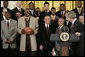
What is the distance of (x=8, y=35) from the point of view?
19.7 ft

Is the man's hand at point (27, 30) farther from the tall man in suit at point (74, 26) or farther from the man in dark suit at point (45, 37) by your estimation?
the tall man in suit at point (74, 26)

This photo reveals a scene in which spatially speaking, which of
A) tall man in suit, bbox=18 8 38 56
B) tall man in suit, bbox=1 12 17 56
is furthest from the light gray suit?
tall man in suit, bbox=18 8 38 56

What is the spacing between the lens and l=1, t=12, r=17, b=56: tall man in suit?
6.00 m

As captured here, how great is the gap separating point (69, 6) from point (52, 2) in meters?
0.69

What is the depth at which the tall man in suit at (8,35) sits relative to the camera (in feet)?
19.7

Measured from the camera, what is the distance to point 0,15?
21.8ft

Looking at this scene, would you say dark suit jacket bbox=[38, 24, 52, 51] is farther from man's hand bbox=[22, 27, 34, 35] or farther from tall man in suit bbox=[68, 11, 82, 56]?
tall man in suit bbox=[68, 11, 82, 56]

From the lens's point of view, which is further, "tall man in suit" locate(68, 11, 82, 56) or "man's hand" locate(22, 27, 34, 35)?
"man's hand" locate(22, 27, 34, 35)

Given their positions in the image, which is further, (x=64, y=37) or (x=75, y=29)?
(x=75, y=29)

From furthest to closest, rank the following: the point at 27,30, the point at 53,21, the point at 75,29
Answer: the point at 53,21 → the point at 27,30 → the point at 75,29

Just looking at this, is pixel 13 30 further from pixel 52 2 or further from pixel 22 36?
pixel 52 2

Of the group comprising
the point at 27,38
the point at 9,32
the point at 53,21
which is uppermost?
the point at 53,21

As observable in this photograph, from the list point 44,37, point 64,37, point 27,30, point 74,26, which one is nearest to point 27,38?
point 27,30

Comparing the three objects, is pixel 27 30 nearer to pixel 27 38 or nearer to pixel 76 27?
pixel 27 38
